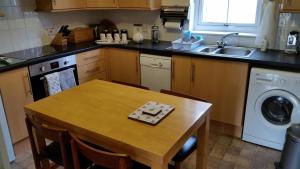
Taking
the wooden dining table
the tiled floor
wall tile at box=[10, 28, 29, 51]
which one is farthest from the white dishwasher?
wall tile at box=[10, 28, 29, 51]

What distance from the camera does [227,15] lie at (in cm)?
306

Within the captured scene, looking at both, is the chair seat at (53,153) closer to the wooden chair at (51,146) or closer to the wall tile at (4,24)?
the wooden chair at (51,146)

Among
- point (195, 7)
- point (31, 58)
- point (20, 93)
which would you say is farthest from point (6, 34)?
point (195, 7)

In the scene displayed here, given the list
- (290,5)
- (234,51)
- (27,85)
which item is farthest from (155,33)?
(27,85)

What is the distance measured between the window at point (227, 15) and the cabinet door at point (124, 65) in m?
0.92

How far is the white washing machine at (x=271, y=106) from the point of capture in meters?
2.20

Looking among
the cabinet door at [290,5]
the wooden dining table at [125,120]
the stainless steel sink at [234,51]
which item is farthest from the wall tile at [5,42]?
the cabinet door at [290,5]

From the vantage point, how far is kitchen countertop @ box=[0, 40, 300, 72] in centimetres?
224

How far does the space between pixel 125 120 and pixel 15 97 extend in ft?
4.57

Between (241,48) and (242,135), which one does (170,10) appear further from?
(242,135)

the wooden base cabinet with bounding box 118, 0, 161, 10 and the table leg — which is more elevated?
the wooden base cabinet with bounding box 118, 0, 161, 10

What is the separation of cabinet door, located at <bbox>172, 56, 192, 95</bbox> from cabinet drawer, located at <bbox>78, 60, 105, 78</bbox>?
1.02 meters

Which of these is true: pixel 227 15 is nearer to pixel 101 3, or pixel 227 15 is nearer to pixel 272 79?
pixel 272 79

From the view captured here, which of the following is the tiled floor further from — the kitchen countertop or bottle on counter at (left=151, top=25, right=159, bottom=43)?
bottle on counter at (left=151, top=25, right=159, bottom=43)
